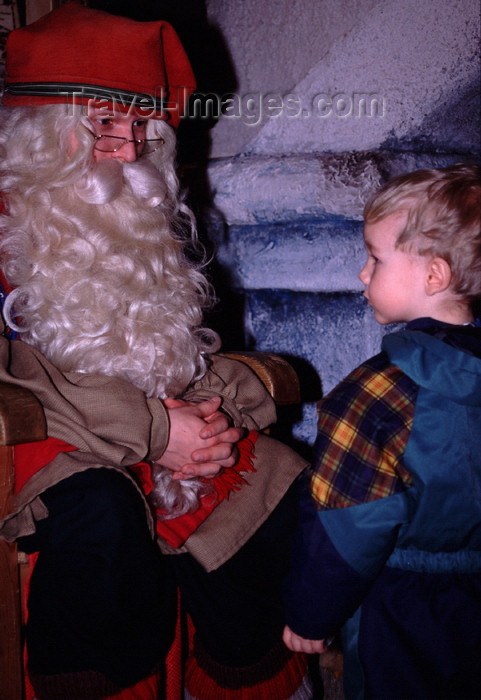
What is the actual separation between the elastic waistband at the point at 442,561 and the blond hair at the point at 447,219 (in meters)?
0.47

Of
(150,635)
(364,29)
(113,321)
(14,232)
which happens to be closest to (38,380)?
(113,321)

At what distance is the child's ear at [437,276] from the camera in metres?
1.07

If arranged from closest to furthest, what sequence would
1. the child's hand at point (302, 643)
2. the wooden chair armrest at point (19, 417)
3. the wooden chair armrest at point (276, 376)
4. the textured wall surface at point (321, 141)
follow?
the wooden chair armrest at point (19, 417) → the child's hand at point (302, 643) → the wooden chair armrest at point (276, 376) → the textured wall surface at point (321, 141)

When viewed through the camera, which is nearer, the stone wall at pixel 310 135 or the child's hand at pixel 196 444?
the child's hand at pixel 196 444

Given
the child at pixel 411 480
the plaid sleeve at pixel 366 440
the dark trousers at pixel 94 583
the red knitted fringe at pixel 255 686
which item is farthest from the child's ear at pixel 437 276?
the red knitted fringe at pixel 255 686

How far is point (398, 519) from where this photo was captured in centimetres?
102

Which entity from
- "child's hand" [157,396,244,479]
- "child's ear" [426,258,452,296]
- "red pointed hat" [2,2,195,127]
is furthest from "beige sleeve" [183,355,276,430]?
"red pointed hat" [2,2,195,127]

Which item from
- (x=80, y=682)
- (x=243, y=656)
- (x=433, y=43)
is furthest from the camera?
(x=433, y=43)

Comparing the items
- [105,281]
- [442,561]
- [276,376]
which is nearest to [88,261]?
[105,281]

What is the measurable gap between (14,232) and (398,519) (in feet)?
3.11

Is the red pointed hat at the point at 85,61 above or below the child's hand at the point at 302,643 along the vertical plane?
above

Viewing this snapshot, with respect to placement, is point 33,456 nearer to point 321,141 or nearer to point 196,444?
point 196,444

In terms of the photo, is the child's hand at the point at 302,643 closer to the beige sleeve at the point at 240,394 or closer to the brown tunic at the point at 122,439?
the brown tunic at the point at 122,439

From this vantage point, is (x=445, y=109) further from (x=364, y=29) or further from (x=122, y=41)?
(x=122, y=41)
